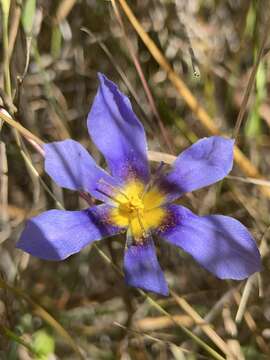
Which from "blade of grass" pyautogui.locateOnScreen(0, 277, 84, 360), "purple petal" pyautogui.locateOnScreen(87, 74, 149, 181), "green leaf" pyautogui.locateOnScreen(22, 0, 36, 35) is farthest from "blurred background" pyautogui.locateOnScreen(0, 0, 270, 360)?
"purple petal" pyautogui.locateOnScreen(87, 74, 149, 181)

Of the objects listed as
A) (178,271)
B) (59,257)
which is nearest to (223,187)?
(178,271)

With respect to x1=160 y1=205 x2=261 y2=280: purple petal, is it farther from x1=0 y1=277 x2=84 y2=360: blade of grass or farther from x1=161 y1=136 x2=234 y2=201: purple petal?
x1=0 y1=277 x2=84 y2=360: blade of grass

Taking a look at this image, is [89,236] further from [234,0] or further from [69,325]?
[234,0]

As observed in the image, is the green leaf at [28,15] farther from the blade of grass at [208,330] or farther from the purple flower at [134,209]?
the blade of grass at [208,330]

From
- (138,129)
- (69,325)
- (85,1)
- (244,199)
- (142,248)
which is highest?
(85,1)

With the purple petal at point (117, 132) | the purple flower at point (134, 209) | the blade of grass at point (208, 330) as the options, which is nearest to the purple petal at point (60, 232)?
the purple flower at point (134, 209)
